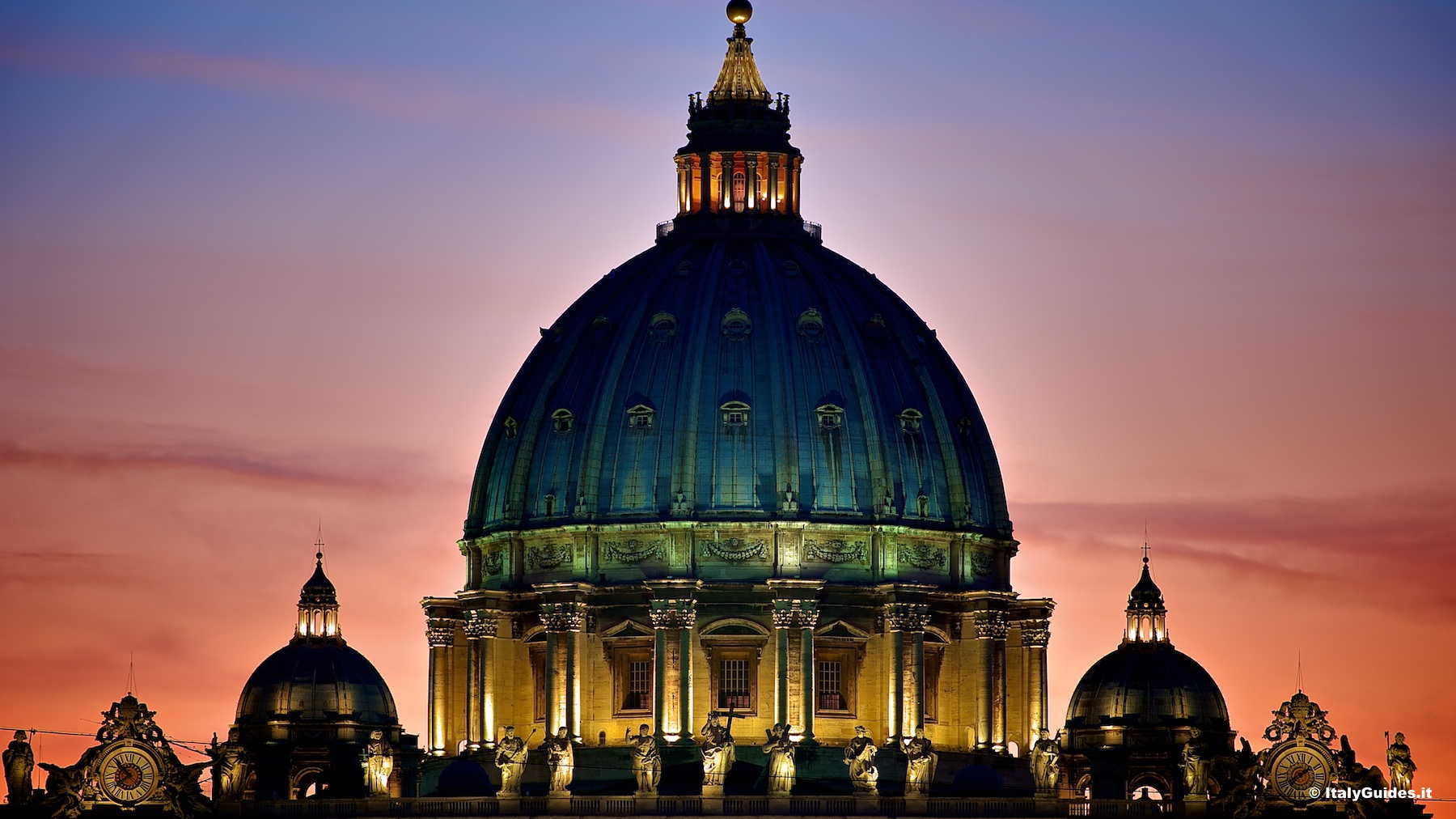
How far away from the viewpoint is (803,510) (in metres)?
200

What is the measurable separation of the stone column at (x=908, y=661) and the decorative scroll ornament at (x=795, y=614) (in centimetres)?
323

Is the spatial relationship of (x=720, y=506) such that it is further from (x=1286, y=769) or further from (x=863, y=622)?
(x=1286, y=769)

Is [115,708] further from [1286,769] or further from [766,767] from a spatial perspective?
[1286,769]

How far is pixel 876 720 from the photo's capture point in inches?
7825

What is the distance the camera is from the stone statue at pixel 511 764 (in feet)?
620

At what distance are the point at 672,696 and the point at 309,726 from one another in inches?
541

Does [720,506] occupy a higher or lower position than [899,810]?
higher

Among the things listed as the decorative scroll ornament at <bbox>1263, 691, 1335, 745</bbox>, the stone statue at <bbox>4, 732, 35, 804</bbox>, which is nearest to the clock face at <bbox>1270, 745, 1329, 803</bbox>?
the decorative scroll ornament at <bbox>1263, 691, 1335, 745</bbox>

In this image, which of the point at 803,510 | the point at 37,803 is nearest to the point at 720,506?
the point at 803,510

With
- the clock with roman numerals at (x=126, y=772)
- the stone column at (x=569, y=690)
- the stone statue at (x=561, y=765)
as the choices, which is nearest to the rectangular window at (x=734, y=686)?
the stone column at (x=569, y=690)

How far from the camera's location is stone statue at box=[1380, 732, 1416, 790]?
7461 inches

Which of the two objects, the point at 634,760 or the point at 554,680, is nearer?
the point at 634,760

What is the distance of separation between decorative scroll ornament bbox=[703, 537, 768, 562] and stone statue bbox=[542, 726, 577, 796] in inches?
461

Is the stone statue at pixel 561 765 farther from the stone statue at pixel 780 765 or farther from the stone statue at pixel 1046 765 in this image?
the stone statue at pixel 1046 765
